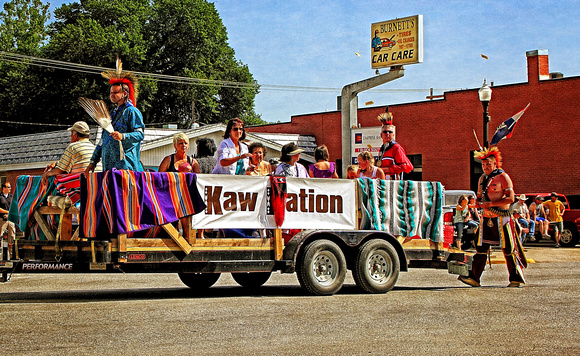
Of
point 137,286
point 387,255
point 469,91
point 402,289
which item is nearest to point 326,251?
point 387,255

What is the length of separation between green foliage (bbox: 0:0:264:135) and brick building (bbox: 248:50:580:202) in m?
21.2

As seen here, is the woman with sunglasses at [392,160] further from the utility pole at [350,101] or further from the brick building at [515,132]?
the brick building at [515,132]

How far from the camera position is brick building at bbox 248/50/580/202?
102ft

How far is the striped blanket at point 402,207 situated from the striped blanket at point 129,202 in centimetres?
264

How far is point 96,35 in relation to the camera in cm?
5022

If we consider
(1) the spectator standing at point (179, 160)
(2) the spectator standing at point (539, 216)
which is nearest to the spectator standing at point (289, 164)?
(1) the spectator standing at point (179, 160)

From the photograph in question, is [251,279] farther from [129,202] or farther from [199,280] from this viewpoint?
[129,202]

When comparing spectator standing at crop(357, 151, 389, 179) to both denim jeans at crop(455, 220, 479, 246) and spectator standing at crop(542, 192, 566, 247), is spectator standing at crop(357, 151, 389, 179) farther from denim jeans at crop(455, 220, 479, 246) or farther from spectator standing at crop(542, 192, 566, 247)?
spectator standing at crop(542, 192, 566, 247)

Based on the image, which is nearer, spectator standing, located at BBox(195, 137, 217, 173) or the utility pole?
spectator standing, located at BBox(195, 137, 217, 173)

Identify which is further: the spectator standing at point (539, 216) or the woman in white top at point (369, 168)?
the spectator standing at point (539, 216)

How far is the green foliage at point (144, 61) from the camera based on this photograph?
164 ft

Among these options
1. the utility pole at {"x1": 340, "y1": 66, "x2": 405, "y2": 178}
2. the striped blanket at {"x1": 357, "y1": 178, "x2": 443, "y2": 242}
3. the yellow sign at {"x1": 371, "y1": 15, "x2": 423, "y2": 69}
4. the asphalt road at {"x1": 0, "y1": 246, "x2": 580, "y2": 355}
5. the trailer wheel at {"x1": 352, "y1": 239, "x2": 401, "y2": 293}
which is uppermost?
the yellow sign at {"x1": 371, "y1": 15, "x2": 423, "y2": 69}

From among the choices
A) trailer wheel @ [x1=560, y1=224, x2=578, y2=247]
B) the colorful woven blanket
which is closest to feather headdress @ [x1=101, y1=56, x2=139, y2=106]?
the colorful woven blanket

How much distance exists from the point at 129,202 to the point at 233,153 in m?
2.37
